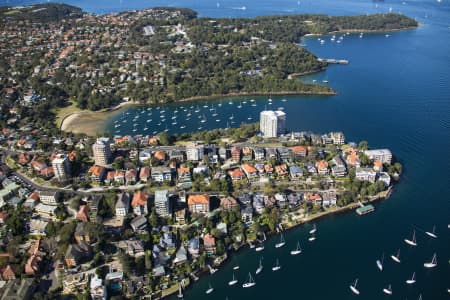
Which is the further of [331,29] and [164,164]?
[331,29]

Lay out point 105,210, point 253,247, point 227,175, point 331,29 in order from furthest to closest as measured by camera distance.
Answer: point 331,29
point 227,175
point 105,210
point 253,247

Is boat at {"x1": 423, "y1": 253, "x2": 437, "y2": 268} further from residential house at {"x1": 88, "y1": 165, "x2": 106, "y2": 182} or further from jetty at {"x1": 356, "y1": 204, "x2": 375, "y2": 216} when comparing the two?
residential house at {"x1": 88, "y1": 165, "x2": 106, "y2": 182}

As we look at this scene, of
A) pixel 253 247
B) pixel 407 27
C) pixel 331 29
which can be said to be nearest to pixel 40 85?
pixel 253 247

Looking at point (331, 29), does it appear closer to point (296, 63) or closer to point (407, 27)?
point (407, 27)

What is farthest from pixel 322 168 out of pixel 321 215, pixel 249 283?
pixel 249 283

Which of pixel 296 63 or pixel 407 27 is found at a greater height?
pixel 407 27

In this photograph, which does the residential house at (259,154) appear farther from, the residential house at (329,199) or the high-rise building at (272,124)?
the residential house at (329,199)

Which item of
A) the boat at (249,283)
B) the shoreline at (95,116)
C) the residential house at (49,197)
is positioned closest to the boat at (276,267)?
the boat at (249,283)
